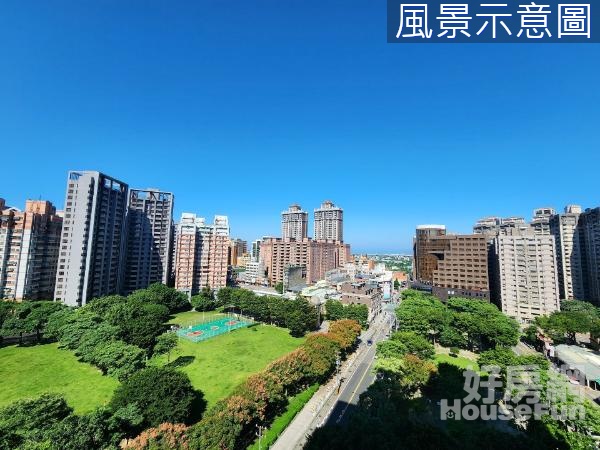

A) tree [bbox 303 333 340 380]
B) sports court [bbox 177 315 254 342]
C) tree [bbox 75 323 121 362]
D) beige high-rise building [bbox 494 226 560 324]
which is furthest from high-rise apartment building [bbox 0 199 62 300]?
beige high-rise building [bbox 494 226 560 324]

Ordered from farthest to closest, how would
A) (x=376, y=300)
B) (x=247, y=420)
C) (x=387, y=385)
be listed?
(x=376, y=300), (x=387, y=385), (x=247, y=420)

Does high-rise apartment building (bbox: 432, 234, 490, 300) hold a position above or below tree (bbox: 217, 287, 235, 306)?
above

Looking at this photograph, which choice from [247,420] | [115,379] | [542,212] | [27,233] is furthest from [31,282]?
[542,212]

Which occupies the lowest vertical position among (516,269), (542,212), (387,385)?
(387,385)

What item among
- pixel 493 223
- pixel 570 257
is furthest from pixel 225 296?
pixel 493 223

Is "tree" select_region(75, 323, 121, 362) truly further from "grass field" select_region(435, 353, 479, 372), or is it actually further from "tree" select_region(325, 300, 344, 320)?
"grass field" select_region(435, 353, 479, 372)

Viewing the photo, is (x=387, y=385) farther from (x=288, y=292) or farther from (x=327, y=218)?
(x=327, y=218)

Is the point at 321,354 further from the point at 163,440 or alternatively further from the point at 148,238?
the point at 148,238
